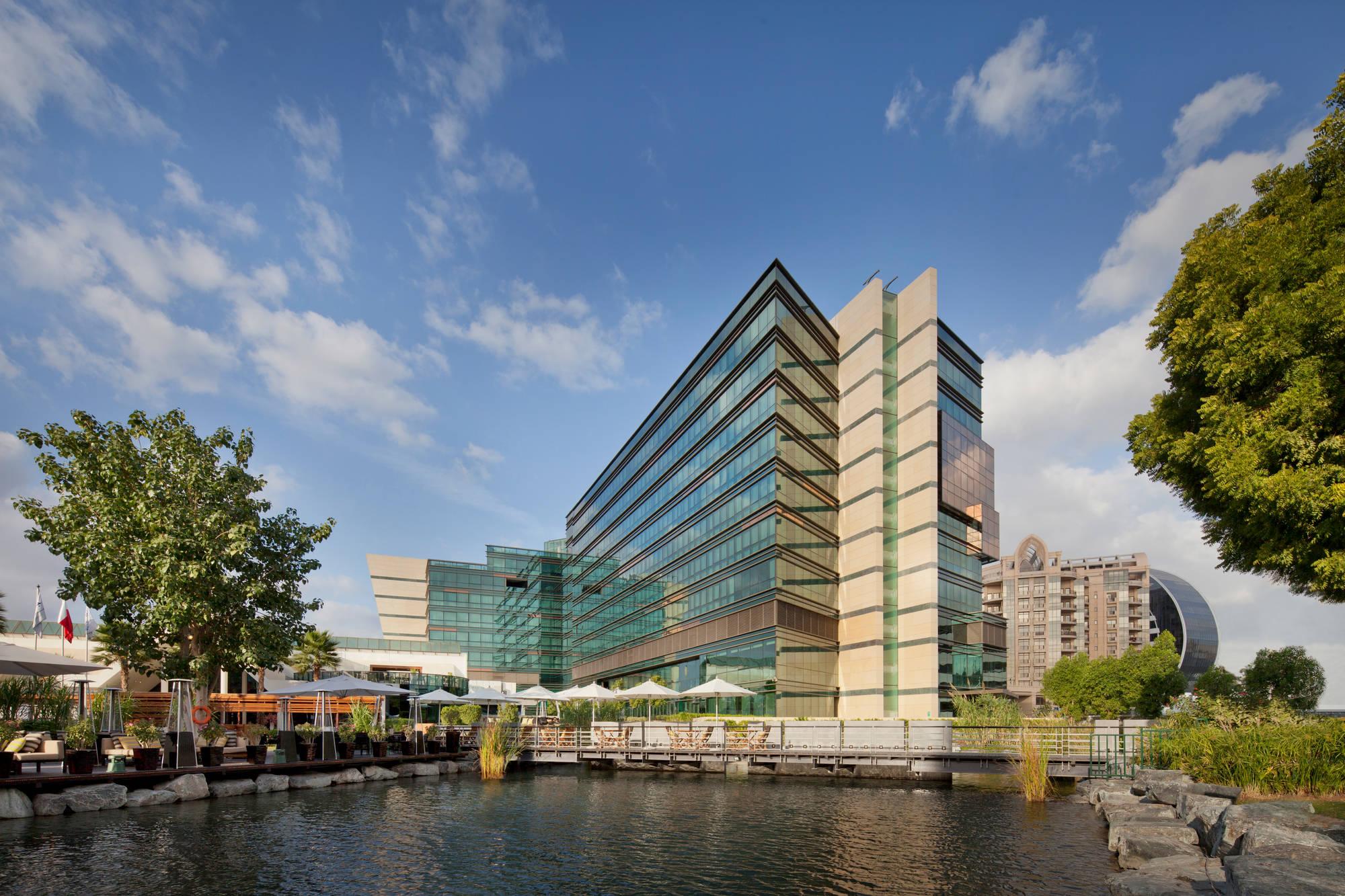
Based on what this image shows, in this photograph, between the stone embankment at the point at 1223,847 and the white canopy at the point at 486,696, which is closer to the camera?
the stone embankment at the point at 1223,847

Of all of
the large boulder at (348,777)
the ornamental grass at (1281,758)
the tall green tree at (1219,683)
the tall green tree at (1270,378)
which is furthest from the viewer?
the tall green tree at (1219,683)

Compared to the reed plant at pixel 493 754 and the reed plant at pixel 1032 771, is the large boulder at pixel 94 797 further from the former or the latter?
the reed plant at pixel 1032 771

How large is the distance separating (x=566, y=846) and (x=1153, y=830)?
11.6 metres

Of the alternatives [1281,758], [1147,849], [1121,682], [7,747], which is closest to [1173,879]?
[1147,849]

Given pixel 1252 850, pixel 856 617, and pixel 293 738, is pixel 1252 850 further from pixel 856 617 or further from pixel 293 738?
pixel 856 617

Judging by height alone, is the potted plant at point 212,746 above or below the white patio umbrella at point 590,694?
above

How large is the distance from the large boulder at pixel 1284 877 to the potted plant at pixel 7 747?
25.8 metres

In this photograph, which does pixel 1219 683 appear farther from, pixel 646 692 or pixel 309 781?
pixel 309 781

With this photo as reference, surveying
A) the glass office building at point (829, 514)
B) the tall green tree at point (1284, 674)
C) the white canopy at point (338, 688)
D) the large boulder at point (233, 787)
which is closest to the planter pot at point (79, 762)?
the large boulder at point (233, 787)

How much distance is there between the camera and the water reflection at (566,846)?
14.0 metres

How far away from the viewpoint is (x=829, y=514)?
179 ft

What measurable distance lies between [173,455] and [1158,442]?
35.6 m

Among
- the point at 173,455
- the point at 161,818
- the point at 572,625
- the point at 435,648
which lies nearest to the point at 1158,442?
the point at 161,818

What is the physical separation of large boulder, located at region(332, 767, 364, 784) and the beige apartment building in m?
139
